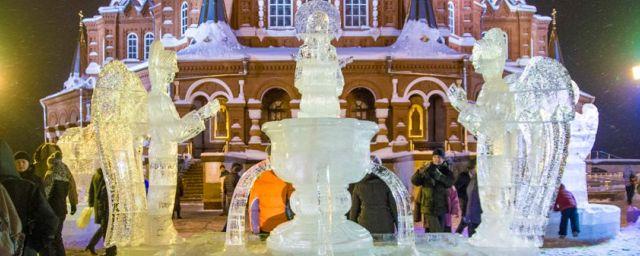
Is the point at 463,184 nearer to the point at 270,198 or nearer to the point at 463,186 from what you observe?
the point at 463,186

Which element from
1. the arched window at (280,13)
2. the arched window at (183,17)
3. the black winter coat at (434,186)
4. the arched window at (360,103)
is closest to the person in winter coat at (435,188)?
the black winter coat at (434,186)

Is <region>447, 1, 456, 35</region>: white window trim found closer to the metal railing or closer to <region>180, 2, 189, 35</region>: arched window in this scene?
the metal railing

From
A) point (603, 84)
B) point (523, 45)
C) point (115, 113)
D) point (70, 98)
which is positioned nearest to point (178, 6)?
point (70, 98)

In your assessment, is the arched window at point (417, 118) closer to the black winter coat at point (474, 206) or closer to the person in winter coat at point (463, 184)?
the person in winter coat at point (463, 184)

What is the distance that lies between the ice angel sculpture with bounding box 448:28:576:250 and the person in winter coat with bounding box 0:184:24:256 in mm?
4248

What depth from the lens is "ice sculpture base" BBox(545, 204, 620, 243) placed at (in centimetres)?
1177

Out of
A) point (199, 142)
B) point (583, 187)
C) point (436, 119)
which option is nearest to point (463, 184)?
point (583, 187)

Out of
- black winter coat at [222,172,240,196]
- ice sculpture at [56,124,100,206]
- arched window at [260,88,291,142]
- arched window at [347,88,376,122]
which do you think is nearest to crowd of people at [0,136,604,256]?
ice sculpture at [56,124,100,206]

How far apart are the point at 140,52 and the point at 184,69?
12505 millimetres

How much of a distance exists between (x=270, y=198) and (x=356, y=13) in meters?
21.9

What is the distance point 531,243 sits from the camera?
6863 millimetres

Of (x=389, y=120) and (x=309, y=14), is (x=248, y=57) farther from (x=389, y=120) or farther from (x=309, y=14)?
(x=309, y=14)

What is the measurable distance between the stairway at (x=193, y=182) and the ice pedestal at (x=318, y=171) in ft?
56.8

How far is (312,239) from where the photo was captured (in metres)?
6.59
